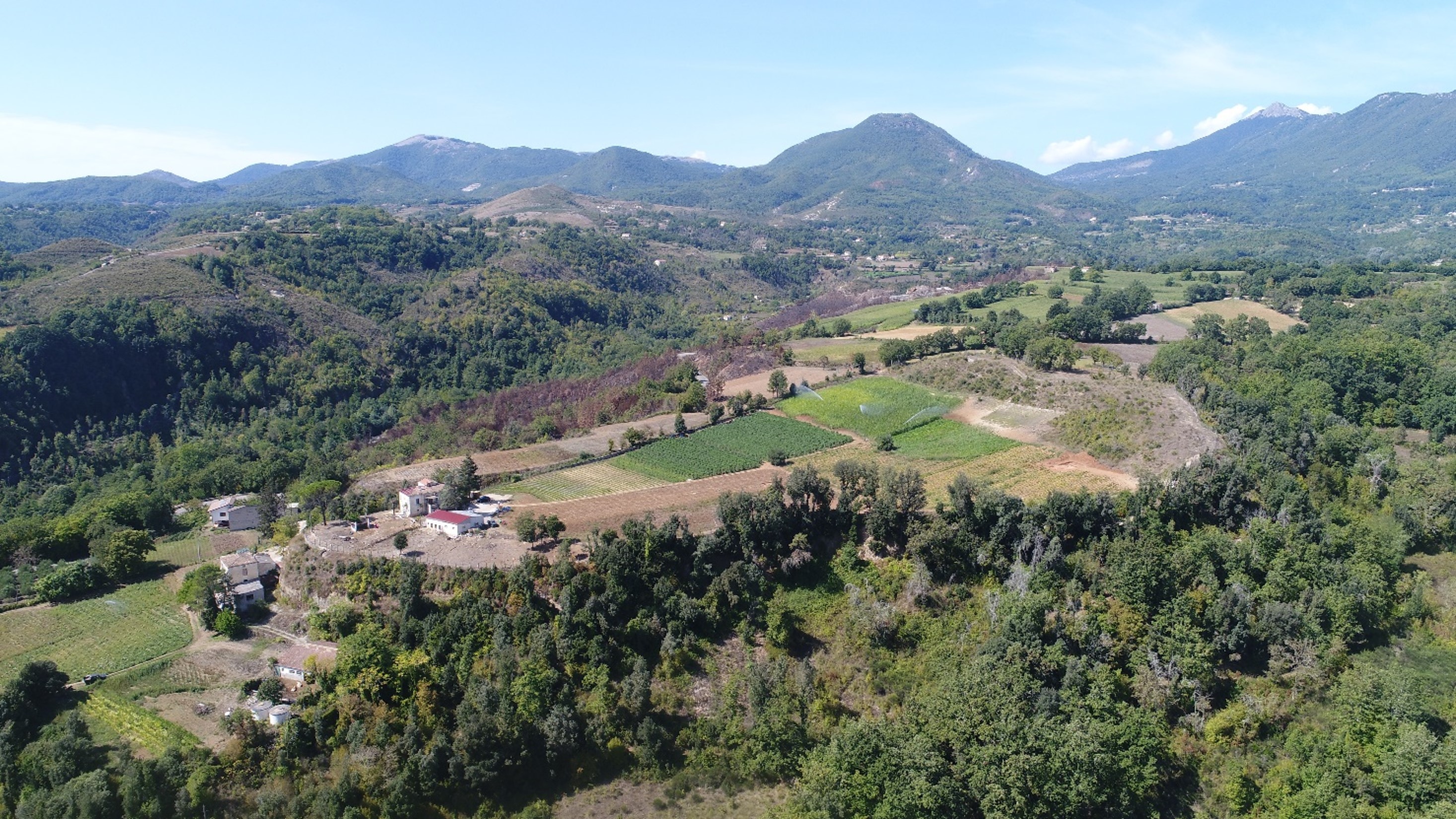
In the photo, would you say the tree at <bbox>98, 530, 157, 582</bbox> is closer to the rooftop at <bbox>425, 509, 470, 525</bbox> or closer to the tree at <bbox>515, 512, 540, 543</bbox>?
the rooftop at <bbox>425, 509, 470, 525</bbox>

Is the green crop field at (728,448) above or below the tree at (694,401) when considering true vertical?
below

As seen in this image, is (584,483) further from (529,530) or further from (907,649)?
(907,649)

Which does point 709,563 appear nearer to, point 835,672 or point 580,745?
point 835,672

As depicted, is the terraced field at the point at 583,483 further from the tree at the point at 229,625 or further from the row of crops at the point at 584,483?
the tree at the point at 229,625

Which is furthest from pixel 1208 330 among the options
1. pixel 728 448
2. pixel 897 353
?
pixel 728 448

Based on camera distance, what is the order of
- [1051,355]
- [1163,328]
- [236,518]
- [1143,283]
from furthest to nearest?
[1143,283] < [1163,328] < [1051,355] < [236,518]

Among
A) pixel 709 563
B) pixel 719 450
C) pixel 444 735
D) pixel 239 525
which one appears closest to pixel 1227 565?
pixel 709 563

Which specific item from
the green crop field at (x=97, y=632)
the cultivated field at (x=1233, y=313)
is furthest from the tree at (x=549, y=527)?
the cultivated field at (x=1233, y=313)
